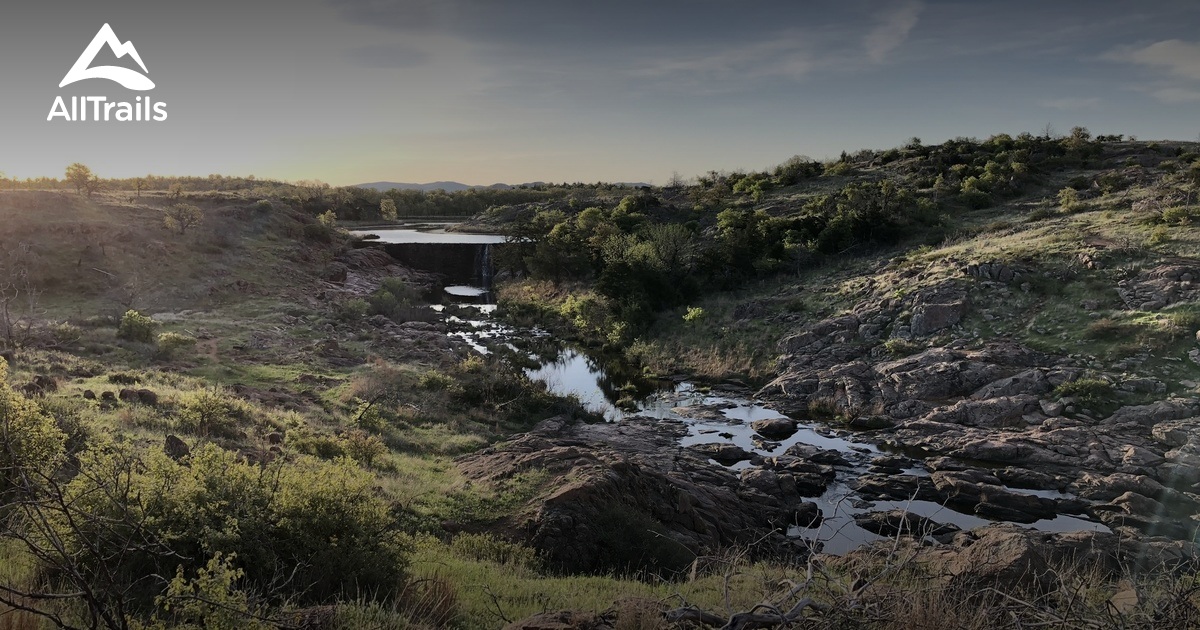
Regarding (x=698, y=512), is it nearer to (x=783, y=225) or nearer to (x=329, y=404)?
(x=329, y=404)

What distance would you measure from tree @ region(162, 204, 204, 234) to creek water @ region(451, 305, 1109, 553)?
79.5ft

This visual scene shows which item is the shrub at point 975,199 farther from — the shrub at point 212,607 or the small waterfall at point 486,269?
the shrub at point 212,607

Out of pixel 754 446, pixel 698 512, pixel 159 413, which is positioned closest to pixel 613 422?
pixel 754 446

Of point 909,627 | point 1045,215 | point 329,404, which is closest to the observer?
point 909,627

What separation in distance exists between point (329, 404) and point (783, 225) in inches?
1298

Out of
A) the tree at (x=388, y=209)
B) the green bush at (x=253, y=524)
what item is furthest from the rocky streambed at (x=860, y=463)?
the tree at (x=388, y=209)

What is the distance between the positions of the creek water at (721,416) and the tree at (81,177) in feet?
119

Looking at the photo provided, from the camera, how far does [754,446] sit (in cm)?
2164

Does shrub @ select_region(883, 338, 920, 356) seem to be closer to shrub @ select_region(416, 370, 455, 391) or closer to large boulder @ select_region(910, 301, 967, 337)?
large boulder @ select_region(910, 301, 967, 337)

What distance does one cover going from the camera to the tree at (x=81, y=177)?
50.0 m

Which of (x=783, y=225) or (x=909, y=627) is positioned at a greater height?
(x=783, y=225)

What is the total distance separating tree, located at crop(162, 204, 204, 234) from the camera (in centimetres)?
4581

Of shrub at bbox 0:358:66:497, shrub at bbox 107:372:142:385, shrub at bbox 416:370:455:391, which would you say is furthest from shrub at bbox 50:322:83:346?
shrub at bbox 0:358:66:497

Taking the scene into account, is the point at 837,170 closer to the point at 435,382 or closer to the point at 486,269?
the point at 486,269
